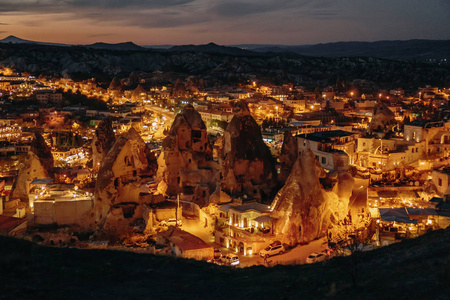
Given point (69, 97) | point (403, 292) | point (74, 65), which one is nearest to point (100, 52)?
point (74, 65)

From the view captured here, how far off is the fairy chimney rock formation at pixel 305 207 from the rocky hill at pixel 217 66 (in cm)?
8671

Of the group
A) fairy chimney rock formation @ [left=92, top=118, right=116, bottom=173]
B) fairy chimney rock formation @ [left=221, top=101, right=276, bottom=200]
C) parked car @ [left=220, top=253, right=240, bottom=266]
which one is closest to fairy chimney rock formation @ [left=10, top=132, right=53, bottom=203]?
fairy chimney rock formation @ [left=92, top=118, right=116, bottom=173]

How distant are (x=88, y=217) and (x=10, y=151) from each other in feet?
84.1

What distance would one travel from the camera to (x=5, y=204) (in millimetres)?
28797

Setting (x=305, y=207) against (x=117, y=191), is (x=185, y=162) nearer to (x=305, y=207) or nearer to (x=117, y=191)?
(x=117, y=191)

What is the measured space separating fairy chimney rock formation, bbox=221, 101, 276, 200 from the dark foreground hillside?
15.2 meters

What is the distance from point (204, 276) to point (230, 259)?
8693 millimetres

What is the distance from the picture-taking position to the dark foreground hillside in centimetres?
905

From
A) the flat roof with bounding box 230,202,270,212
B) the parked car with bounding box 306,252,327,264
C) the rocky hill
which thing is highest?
the rocky hill

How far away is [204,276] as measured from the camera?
11102mm

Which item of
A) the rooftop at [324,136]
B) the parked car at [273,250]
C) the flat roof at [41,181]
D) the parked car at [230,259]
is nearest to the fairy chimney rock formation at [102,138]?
the flat roof at [41,181]

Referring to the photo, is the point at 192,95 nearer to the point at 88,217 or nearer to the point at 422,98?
the point at 422,98

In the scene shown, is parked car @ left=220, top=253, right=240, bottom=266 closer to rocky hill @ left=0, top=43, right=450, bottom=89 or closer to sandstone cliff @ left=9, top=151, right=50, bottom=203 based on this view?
sandstone cliff @ left=9, top=151, right=50, bottom=203

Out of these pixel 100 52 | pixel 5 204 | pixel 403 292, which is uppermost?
pixel 100 52
